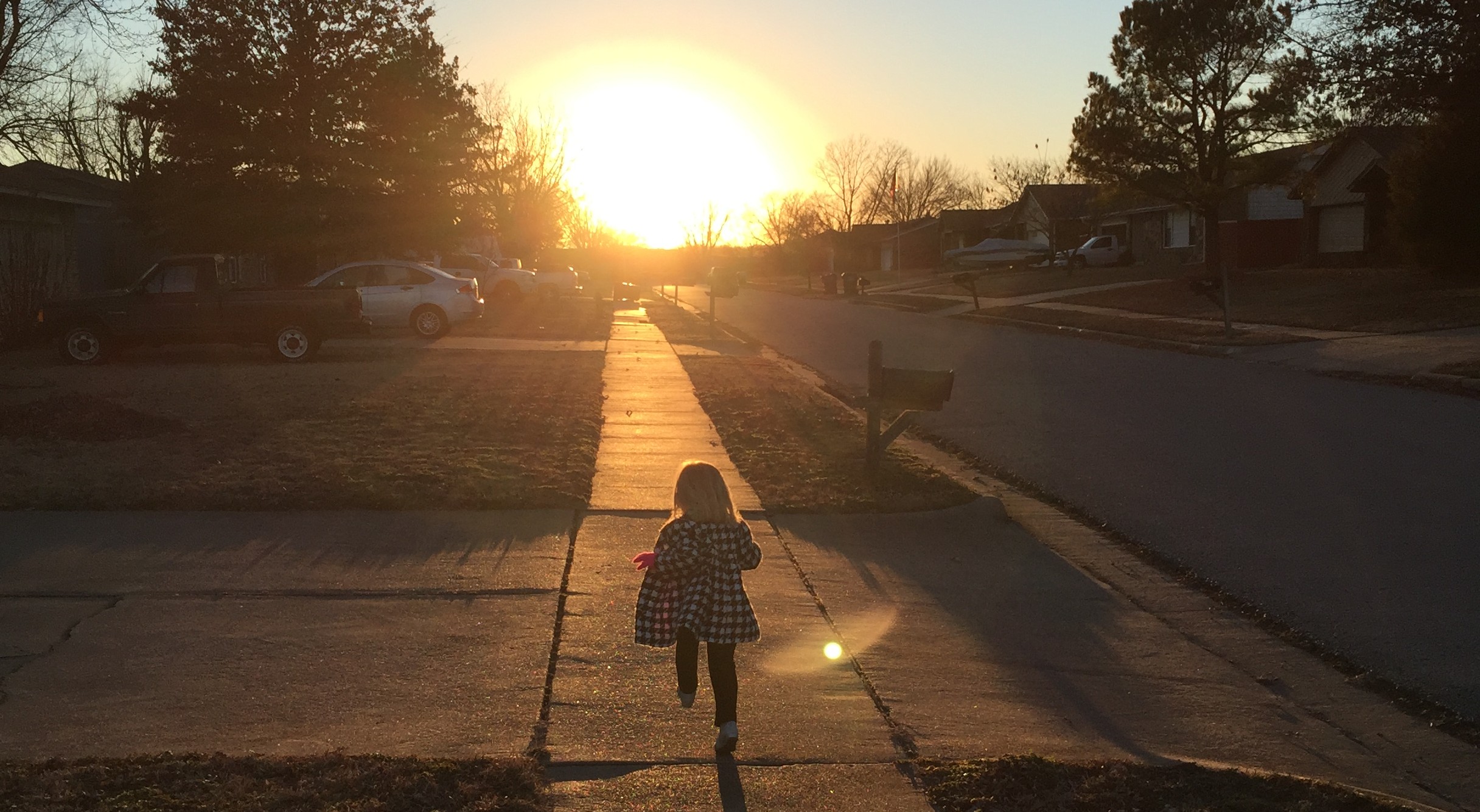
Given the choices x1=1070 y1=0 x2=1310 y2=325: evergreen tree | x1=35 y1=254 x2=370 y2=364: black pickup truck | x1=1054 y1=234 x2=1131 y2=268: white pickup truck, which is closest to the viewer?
x1=35 y1=254 x2=370 y2=364: black pickup truck

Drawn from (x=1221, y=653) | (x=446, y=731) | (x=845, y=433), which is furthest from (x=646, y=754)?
(x=845, y=433)

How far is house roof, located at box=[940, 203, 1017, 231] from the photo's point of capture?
280 feet

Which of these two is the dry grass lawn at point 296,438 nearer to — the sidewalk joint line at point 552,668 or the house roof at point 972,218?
the sidewalk joint line at point 552,668

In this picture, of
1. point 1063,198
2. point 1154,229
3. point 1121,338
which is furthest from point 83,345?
point 1063,198

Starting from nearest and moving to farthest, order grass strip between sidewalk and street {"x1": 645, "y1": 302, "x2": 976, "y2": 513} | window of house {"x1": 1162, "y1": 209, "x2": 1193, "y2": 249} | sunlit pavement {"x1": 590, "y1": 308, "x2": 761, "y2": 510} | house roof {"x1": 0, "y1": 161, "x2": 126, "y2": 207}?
grass strip between sidewalk and street {"x1": 645, "y1": 302, "x2": 976, "y2": 513} < sunlit pavement {"x1": 590, "y1": 308, "x2": 761, "y2": 510} < house roof {"x1": 0, "y1": 161, "x2": 126, "y2": 207} < window of house {"x1": 1162, "y1": 209, "x2": 1193, "y2": 249}

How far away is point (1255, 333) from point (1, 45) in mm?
20577

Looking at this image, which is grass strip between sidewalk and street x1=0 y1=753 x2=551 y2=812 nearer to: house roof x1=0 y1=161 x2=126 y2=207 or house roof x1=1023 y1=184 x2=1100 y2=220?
house roof x1=0 y1=161 x2=126 y2=207

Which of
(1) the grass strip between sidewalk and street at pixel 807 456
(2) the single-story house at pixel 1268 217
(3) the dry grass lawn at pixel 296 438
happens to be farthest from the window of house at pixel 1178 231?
(3) the dry grass lawn at pixel 296 438

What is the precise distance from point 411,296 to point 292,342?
540 cm

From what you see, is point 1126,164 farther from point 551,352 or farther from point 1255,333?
point 551,352

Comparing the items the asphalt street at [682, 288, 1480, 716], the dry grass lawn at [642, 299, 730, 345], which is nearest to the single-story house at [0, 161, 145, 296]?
the dry grass lawn at [642, 299, 730, 345]

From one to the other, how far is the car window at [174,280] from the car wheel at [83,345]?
3.49 feet

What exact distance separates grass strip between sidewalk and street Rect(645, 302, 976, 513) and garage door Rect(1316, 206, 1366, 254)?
2992 cm

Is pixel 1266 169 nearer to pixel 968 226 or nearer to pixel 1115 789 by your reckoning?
pixel 1115 789
